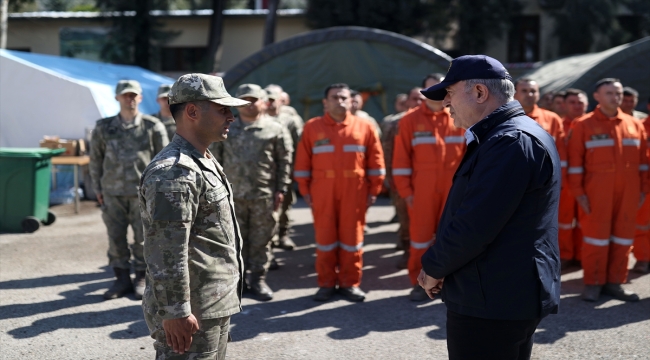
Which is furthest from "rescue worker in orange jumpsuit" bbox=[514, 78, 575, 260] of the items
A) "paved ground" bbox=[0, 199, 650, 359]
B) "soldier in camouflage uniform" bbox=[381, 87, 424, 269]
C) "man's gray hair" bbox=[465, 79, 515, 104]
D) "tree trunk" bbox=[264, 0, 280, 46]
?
"tree trunk" bbox=[264, 0, 280, 46]

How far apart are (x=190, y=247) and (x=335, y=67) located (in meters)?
11.6

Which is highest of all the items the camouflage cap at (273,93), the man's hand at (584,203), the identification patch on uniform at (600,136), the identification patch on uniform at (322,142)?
the camouflage cap at (273,93)

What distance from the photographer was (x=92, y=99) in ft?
42.9

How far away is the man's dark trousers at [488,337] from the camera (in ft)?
9.50

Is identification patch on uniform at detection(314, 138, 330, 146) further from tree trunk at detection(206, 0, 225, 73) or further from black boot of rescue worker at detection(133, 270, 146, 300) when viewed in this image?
tree trunk at detection(206, 0, 225, 73)

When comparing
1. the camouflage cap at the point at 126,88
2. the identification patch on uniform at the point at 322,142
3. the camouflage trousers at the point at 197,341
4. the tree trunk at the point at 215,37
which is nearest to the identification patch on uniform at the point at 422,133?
the identification patch on uniform at the point at 322,142

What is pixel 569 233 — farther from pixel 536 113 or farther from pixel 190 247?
pixel 190 247

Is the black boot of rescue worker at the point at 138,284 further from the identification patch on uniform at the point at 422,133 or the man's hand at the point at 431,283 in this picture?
the man's hand at the point at 431,283

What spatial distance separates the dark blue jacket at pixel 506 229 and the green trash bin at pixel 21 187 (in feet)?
27.0

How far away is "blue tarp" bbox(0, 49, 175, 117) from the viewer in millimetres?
13375

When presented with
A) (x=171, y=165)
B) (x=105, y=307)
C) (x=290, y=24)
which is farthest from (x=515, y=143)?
(x=290, y=24)

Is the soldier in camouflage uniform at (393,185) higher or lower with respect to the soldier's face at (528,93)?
lower

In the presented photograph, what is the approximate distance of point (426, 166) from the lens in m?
6.50

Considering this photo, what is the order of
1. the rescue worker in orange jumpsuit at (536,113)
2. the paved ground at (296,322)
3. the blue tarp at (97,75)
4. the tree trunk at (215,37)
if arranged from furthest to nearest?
1. the tree trunk at (215,37)
2. the blue tarp at (97,75)
3. the rescue worker in orange jumpsuit at (536,113)
4. the paved ground at (296,322)
